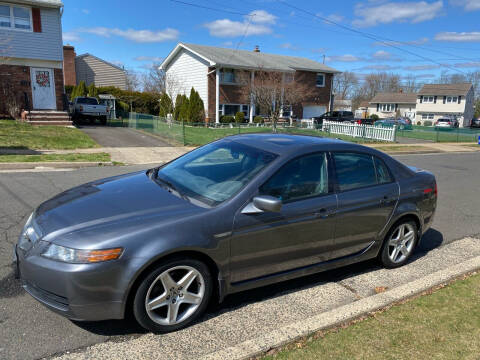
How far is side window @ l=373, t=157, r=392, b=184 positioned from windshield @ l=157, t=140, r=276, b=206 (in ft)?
4.73

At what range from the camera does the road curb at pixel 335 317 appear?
2688 mm

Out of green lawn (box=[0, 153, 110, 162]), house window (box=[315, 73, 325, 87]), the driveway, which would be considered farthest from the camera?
house window (box=[315, 73, 325, 87])

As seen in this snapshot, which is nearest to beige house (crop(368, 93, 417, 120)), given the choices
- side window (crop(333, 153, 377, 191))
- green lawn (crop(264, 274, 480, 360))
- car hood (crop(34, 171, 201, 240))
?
side window (crop(333, 153, 377, 191))

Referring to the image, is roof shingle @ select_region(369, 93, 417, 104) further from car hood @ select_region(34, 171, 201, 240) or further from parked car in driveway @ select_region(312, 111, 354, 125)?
car hood @ select_region(34, 171, 201, 240)

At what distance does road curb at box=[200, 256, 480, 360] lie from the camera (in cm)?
269

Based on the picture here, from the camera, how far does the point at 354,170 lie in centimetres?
400

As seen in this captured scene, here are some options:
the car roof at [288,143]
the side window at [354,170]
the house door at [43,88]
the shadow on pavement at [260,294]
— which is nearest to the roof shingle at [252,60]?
the house door at [43,88]

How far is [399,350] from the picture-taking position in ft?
9.25

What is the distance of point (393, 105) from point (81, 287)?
7831 centimetres

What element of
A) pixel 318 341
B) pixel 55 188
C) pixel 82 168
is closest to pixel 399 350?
pixel 318 341

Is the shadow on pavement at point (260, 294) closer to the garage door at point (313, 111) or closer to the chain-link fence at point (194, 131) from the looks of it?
the chain-link fence at point (194, 131)

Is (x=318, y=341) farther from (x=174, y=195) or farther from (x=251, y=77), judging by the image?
(x=251, y=77)

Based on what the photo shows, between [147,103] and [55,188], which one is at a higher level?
[147,103]

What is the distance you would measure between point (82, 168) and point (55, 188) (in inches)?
111
